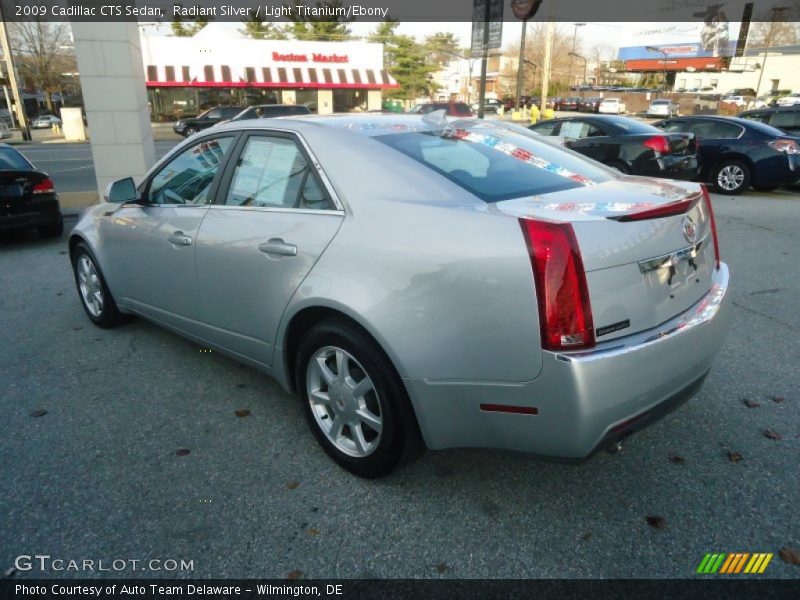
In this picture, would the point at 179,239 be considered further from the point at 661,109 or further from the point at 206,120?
the point at 661,109

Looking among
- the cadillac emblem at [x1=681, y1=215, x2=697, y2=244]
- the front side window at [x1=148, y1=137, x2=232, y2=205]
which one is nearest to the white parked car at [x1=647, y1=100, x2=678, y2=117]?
the front side window at [x1=148, y1=137, x2=232, y2=205]

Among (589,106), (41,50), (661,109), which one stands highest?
(41,50)

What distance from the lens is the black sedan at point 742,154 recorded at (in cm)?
1070

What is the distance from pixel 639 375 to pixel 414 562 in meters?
1.11

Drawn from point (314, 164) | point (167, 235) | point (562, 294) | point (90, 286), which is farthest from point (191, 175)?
point (562, 294)

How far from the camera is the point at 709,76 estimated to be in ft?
237

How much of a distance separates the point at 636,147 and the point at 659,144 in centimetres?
38

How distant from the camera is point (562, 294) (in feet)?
6.47

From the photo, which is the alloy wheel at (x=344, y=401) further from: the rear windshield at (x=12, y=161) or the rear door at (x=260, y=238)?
the rear windshield at (x=12, y=161)

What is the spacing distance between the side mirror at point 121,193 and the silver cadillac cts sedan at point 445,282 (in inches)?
26.5

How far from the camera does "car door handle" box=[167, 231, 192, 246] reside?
333 centimetres

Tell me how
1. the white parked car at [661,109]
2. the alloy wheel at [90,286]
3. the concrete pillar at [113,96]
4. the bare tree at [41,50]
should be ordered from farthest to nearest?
the white parked car at [661,109]
the bare tree at [41,50]
the concrete pillar at [113,96]
the alloy wheel at [90,286]

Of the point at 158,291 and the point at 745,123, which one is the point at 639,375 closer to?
the point at 158,291

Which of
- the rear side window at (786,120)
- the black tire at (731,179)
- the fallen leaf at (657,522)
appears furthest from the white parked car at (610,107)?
the fallen leaf at (657,522)
